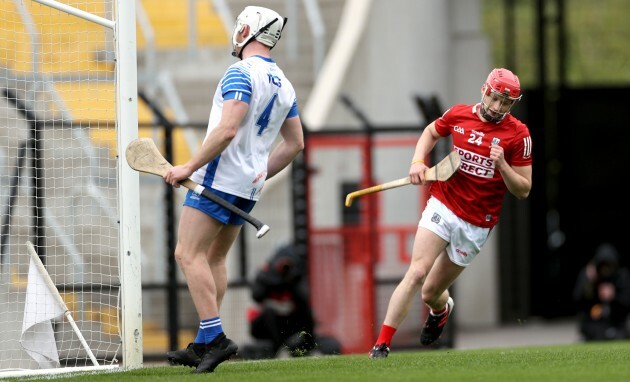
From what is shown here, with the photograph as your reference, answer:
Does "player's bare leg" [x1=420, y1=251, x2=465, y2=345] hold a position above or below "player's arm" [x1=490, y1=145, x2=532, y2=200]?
below

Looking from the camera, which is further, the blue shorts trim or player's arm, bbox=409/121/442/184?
player's arm, bbox=409/121/442/184

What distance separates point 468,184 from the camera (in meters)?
9.59

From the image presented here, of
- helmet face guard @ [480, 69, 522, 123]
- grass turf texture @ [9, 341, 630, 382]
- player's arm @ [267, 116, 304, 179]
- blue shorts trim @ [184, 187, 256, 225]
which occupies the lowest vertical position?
grass turf texture @ [9, 341, 630, 382]

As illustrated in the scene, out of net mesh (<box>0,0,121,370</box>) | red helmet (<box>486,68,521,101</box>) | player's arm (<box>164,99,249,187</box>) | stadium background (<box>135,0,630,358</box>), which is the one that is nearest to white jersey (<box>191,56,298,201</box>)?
player's arm (<box>164,99,249,187</box>)

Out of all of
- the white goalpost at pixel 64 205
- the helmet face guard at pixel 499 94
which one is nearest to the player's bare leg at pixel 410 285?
the helmet face guard at pixel 499 94

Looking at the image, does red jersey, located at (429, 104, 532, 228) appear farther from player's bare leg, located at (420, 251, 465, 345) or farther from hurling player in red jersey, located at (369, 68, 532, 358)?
player's bare leg, located at (420, 251, 465, 345)

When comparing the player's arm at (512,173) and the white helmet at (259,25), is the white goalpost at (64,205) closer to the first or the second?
the white helmet at (259,25)

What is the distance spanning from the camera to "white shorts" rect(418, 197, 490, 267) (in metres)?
9.57

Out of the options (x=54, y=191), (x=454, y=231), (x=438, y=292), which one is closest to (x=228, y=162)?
(x=454, y=231)

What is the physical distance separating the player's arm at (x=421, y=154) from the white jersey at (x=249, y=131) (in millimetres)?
1097

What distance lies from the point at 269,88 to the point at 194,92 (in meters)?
9.66

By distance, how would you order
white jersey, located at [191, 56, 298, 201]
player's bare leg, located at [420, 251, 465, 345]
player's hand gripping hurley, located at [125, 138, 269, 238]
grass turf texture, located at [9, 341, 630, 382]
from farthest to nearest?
player's bare leg, located at [420, 251, 465, 345] < player's hand gripping hurley, located at [125, 138, 269, 238] < white jersey, located at [191, 56, 298, 201] < grass turf texture, located at [9, 341, 630, 382]

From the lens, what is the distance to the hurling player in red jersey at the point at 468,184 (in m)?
9.34

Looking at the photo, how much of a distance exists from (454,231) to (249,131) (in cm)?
172
